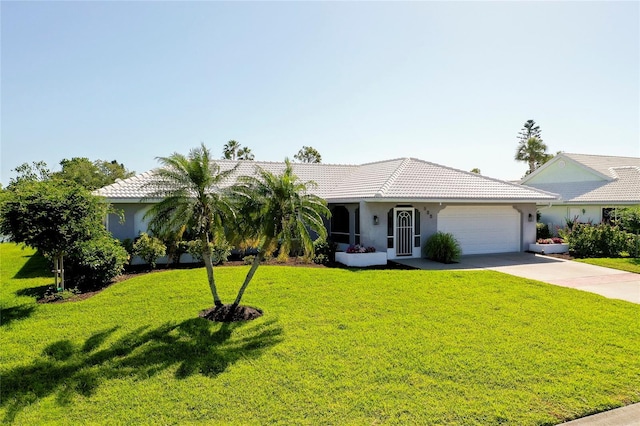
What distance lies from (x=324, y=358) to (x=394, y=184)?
1298cm

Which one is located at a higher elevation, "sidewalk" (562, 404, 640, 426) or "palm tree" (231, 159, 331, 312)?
"palm tree" (231, 159, 331, 312)

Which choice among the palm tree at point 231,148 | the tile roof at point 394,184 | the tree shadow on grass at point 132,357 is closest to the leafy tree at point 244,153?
the palm tree at point 231,148

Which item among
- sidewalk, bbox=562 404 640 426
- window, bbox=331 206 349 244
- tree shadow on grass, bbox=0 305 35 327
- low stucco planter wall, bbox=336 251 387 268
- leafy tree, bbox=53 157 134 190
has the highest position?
leafy tree, bbox=53 157 134 190

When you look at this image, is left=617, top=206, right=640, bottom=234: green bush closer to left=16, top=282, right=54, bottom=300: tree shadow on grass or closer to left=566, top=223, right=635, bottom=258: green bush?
left=566, top=223, right=635, bottom=258: green bush

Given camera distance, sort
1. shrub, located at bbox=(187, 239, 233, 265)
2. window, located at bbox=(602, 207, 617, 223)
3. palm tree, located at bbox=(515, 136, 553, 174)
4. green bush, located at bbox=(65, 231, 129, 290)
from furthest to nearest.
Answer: palm tree, located at bbox=(515, 136, 553, 174) < window, located at bbox=(602, 207, 617, 223) < shrub, located at bbox=(187, 239, 233, 265) < green bush, located at bbox=(65, 231, 129, 290)

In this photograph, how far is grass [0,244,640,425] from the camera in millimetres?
5699

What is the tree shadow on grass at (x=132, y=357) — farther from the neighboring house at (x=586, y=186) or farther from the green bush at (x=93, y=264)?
the neighboring house at (x=586, y=186)

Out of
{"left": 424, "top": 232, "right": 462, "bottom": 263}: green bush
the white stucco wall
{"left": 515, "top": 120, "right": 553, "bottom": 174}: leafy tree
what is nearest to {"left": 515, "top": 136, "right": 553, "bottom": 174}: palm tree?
{"left": 515, "top": 120, "right": 553, "bottom": 174}: leafy tree

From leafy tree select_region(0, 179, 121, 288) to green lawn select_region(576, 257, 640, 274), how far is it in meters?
20.6

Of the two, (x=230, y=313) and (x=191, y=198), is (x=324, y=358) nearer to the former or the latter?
(x=230, y=313)

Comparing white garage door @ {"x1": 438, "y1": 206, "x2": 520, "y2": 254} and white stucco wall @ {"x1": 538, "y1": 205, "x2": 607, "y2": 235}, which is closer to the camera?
white garage door @ {"x1": 438, "y1": 206, "x2": 520, "y2": 254}

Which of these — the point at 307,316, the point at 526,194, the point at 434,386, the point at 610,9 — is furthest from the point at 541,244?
the point at 434,386

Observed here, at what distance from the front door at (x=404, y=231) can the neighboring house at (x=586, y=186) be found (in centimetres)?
965

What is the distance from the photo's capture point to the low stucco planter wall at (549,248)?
21719 mm
